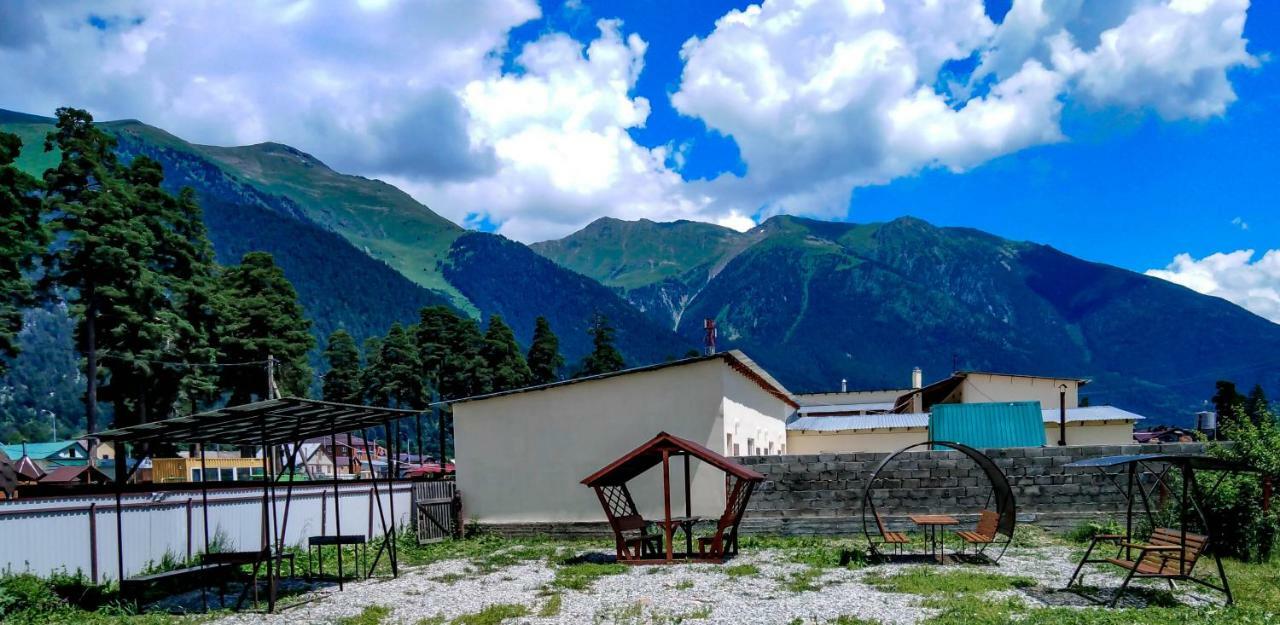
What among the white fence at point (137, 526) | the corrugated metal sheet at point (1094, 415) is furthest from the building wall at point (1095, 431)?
the white fence at point (137, 526)

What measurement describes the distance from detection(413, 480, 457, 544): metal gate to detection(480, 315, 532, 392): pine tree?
43.4m

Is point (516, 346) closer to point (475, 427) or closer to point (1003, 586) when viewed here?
point (475, 427)

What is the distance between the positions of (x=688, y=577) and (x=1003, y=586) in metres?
4.72

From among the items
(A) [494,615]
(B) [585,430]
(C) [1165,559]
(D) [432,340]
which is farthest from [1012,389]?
(A) [494,615]

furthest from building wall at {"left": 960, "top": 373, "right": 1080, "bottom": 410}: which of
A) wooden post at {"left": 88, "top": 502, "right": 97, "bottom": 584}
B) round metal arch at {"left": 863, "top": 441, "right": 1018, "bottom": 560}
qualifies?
wooden post at {"left": 88, "top": 502, "right": 97, "bottom": 584}

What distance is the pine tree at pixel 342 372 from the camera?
66812mm

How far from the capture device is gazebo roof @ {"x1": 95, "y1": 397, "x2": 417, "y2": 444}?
1266 centimetres

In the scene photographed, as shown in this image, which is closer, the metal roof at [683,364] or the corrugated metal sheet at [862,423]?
the metal roof at [683,364]

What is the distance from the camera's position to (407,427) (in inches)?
5546

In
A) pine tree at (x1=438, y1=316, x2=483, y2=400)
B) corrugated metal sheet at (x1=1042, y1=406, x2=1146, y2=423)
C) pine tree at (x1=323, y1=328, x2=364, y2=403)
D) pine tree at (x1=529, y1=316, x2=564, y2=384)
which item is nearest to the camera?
corrugated metal sheet at (x1=1042, y1=406, x2=1146, y2=423)

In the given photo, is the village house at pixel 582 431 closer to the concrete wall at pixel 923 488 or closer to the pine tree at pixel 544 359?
the concrete wall at pixel 923 488

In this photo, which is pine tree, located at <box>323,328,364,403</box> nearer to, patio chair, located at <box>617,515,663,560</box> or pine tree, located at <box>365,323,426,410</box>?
pine tree, located at <box>365,323,426,410</box>

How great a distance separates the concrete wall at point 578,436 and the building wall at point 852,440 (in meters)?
11.1

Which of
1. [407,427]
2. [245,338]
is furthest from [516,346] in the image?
[407,427]
